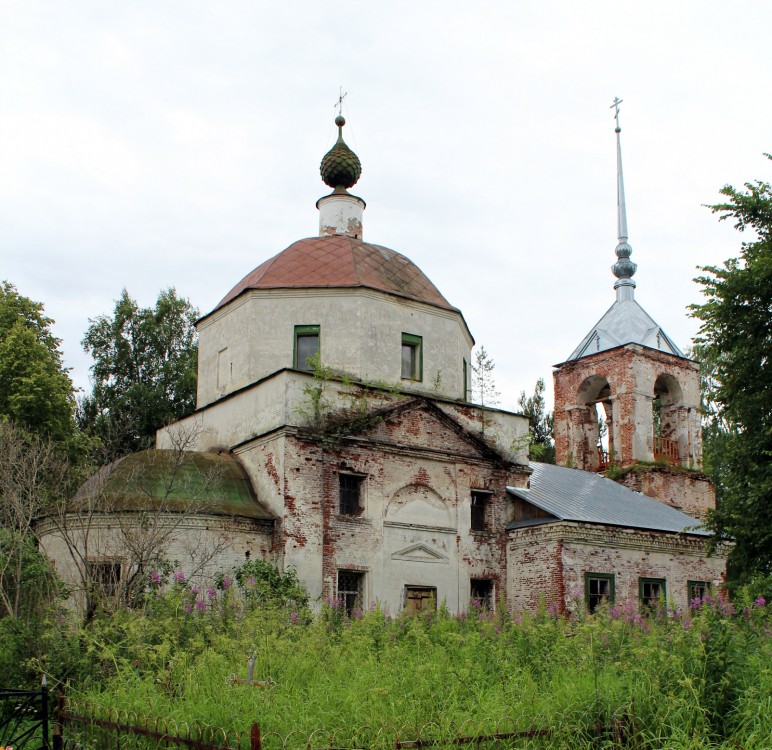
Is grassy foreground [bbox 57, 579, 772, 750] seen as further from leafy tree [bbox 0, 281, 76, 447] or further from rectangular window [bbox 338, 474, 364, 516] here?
leafy tree [bbox 0, 281, 76, 447]

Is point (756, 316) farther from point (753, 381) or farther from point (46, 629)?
point (46, 629)

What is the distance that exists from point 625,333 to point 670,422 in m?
3.12

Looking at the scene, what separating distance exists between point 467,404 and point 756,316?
20.0 ft

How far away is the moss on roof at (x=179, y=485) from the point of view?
1509 cm

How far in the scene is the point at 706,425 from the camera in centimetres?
3538

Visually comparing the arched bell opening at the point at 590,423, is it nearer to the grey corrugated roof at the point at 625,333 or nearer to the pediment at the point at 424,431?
the grey corrugated roof at the point at 625,333

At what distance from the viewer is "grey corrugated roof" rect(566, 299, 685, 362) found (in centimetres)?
2681

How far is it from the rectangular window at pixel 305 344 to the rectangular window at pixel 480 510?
4.42 m

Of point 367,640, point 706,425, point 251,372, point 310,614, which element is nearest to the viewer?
point 367,640

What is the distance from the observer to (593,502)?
2034 centimetres

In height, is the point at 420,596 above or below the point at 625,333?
below

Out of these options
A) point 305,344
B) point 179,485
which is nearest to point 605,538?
point 305,344

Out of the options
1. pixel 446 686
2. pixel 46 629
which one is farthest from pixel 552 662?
pixel 46 629

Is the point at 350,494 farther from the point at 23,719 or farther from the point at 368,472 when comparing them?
the point at 23,719
